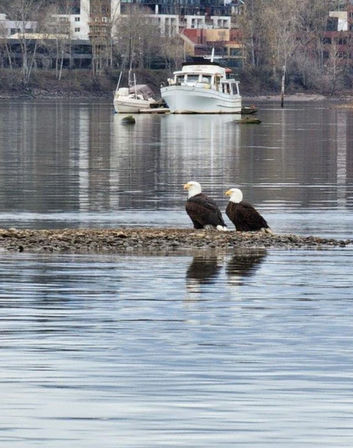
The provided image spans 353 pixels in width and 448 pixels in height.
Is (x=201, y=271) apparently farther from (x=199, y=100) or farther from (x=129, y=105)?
(x=199, y=100)

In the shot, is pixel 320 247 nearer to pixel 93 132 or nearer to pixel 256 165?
pixel 256 165

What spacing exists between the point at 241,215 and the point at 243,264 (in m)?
3.48

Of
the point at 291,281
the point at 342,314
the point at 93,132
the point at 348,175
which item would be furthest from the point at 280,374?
the point at 93,132

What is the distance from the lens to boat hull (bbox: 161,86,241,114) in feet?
420

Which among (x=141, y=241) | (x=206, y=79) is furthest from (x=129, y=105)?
(x=141, y=241)

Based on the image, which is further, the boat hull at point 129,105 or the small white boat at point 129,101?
the small white boat at point 129,101

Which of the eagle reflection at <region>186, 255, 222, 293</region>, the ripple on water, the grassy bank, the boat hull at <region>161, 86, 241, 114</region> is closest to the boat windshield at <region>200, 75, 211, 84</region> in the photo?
the boat hull at <region>161, 86, 241, 114</region>

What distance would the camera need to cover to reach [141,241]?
24891 millimetres

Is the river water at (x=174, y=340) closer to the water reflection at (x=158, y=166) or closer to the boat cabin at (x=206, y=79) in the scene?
the water reflection at (x=158, y=166)

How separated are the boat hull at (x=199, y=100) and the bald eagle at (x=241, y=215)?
100 m

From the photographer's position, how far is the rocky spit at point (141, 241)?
24250 mm

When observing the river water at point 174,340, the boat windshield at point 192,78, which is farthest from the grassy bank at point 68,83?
the river water at point 174,340

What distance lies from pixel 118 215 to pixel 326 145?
4228cm

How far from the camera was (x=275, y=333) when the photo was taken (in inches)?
656
